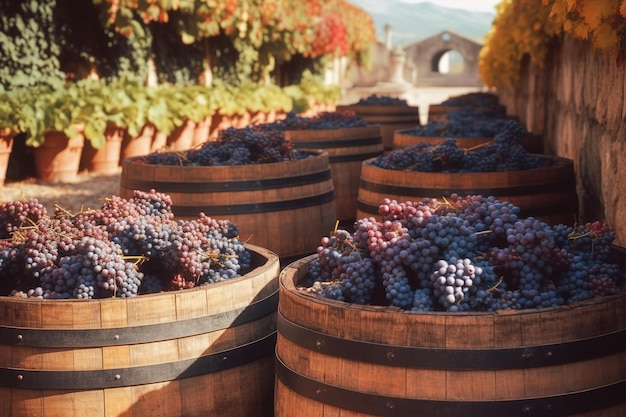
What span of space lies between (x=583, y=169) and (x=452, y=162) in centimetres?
119

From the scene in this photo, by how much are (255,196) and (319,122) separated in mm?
2406

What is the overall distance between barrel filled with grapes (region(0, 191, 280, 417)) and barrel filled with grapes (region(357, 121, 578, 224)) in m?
1.44

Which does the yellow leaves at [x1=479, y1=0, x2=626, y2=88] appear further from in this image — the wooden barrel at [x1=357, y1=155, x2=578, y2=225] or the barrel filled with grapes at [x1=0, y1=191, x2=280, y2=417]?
the barrel filled with grapes at [x1=0, y1=191, x2=280, y2=417]

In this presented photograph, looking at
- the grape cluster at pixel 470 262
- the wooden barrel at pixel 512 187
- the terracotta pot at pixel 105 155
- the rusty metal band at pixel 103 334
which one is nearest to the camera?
the grape cluster at pixel 470 262

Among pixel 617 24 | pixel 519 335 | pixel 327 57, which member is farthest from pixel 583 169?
pixel 327 57

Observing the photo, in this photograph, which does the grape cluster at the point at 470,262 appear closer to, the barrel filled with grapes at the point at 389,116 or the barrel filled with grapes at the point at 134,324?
the barrel filled with grapes at the point at 134,324

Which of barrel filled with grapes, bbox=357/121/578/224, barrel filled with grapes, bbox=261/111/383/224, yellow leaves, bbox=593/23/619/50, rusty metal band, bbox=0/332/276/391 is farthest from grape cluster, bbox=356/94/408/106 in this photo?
rusty metal band, bbox=0/332/276/391

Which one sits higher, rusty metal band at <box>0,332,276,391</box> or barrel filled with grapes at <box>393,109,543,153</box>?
barrel filled with grapes at <box>393,109,543,153</box>

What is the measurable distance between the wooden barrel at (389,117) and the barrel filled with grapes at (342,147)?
9.96 feet

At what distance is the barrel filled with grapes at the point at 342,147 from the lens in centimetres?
650

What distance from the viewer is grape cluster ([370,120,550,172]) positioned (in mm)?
4734

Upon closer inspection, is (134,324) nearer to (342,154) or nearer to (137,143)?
(342,154)

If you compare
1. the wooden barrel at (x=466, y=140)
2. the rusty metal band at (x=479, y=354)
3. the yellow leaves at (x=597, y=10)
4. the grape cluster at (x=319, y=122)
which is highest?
the yellow leaves at (x=597, y=10)

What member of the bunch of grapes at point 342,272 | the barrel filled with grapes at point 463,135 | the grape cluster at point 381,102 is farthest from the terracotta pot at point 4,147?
the bunch of grapes at point 342,272
